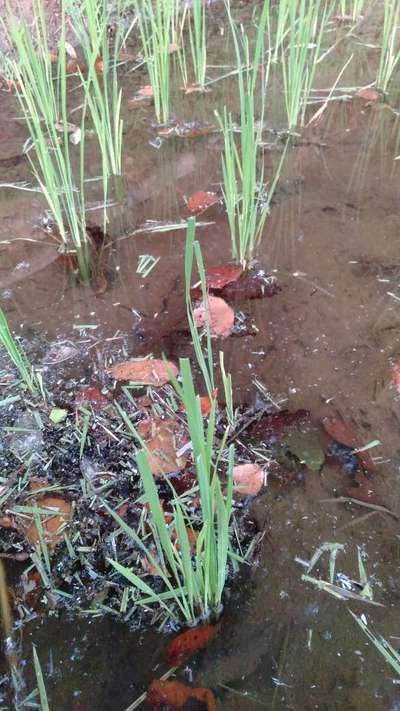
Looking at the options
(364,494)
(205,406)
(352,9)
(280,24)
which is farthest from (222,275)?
(352,9)

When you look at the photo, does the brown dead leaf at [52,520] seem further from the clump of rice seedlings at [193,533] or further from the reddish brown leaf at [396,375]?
the reddish brown leaf at [396,375]

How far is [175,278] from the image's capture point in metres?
1.44

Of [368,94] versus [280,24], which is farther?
[368,94]

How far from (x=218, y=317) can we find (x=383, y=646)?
30.4 inches

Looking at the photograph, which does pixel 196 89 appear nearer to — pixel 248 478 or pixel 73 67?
pixel 73 67

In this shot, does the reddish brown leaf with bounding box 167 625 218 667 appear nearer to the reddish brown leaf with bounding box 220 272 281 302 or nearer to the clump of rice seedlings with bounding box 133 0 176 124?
the reddish brown leaf with bounding box 220 272 281 302

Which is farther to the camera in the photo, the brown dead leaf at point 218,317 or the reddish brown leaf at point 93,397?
the brown dead leaf at point 218,317

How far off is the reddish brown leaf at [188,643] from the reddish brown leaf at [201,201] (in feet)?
3.99

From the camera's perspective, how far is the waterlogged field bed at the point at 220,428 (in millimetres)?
777

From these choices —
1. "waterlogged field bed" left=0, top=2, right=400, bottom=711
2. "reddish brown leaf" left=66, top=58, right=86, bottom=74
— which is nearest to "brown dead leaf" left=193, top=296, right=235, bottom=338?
"waterlogged field bed" left=0, top=2, right=400, bottom=711

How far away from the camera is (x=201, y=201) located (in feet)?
5.58

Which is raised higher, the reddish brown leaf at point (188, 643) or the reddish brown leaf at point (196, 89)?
the reddish brown leaf at point (196, 89)

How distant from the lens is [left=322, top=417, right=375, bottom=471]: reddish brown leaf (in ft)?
3.34

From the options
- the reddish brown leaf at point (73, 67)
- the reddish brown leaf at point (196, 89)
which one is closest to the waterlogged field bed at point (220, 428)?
the reddish brown leaf at point (196, 89)
